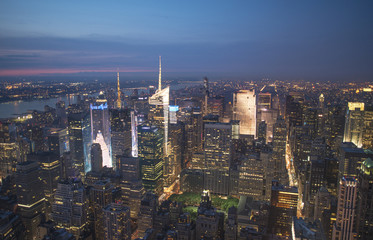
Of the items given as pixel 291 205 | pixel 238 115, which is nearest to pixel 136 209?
pixel 291 205

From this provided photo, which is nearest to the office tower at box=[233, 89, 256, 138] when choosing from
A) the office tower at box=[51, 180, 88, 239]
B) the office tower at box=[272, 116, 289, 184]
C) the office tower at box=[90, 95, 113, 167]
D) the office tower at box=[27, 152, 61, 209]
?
the office tower at box=[272, 116, 289, 184]

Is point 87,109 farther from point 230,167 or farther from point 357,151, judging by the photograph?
point 357,151

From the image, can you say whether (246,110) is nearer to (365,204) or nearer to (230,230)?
(230,230)

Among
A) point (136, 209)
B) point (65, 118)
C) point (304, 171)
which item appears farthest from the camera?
point (65, 118)

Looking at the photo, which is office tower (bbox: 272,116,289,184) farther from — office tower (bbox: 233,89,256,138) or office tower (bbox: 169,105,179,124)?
office tower (bbox: 169,105,179,124)

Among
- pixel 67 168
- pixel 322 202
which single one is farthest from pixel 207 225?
pixel 67 168

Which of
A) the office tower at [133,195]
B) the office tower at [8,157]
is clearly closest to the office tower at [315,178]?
the office tower at [133,195]
